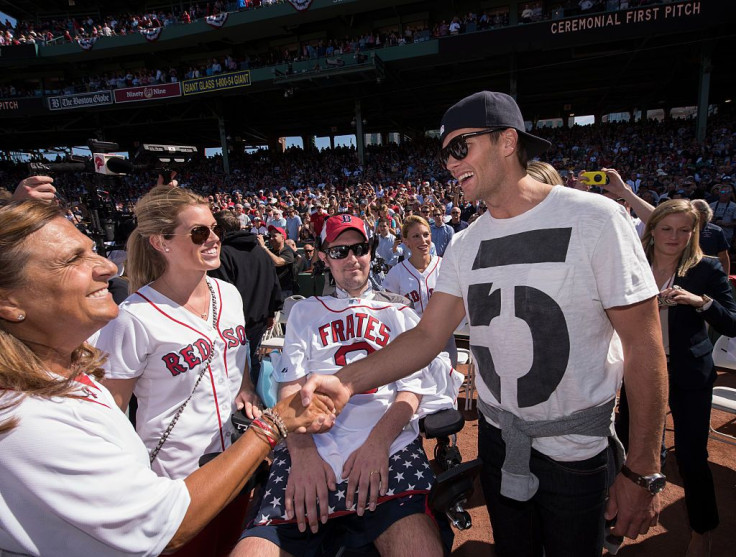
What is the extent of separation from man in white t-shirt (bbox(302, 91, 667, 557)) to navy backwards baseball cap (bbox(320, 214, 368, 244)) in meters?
1.07

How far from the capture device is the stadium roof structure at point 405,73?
67.2 ft

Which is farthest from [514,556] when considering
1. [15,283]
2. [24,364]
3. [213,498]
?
[15,283]

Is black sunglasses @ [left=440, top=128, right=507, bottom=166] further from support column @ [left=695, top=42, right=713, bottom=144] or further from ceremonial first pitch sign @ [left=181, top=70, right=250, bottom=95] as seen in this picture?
ceremonial first pitch sign @ [left=181, top=70, right=250, bottom=95]

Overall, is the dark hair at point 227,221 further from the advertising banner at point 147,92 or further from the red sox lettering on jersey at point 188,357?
the advertising banner at point 147,92

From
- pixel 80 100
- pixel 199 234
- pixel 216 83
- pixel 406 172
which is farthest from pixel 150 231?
pixel 80 100

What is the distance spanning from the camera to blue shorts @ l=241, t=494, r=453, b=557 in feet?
6.42

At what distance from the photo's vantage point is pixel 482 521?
3363 millimetres

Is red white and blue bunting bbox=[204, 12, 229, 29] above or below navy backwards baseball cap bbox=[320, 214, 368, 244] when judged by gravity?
above

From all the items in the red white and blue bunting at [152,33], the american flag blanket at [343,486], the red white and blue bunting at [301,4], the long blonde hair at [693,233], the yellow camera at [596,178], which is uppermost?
the red white and blue bunting at [152,33]

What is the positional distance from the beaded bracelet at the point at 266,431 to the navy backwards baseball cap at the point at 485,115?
5.07 ft

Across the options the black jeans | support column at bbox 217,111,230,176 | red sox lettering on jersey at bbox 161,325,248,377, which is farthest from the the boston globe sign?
the black jeans

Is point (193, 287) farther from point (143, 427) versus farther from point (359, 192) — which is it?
point (359, 192)

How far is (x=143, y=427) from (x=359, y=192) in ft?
64.8

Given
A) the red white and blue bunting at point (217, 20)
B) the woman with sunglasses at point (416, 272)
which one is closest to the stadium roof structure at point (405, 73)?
the red white and blue bunting at point (217, 20)
